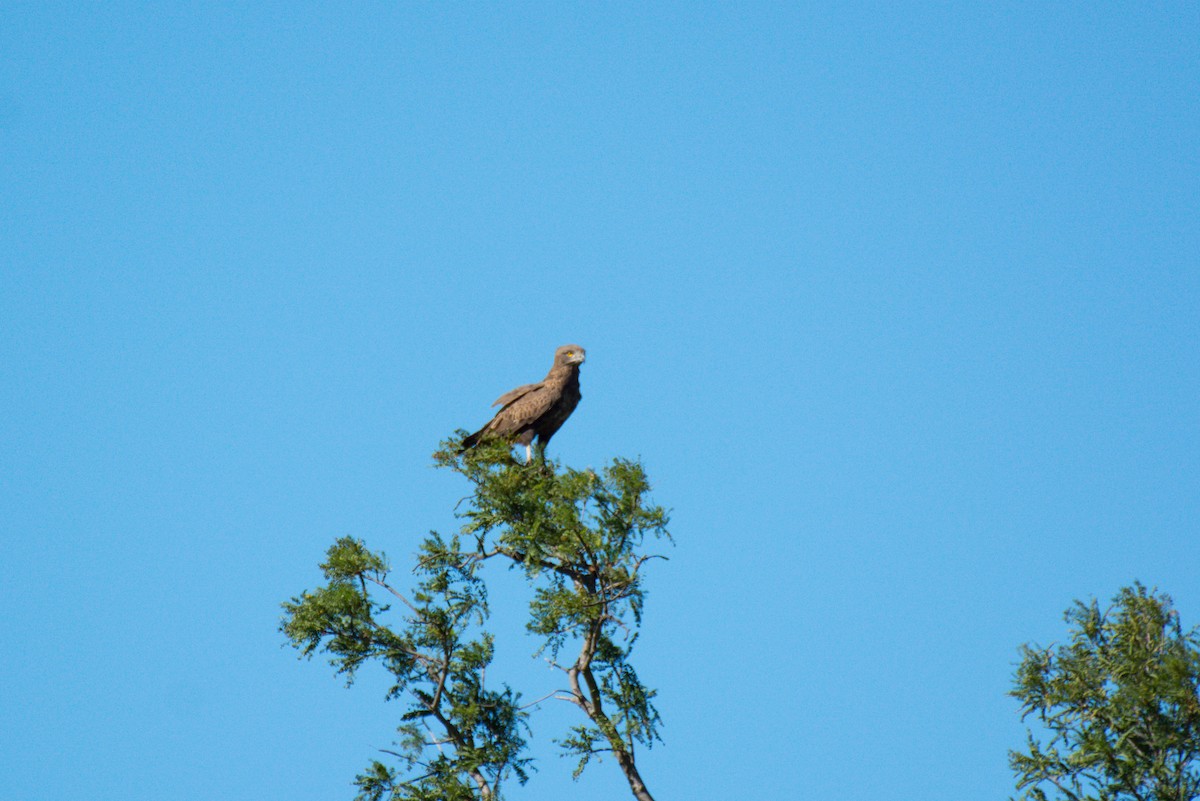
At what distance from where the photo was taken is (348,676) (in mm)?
15359

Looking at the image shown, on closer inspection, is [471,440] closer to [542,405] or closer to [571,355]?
[542,405]

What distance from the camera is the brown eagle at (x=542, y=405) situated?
18.9 meters

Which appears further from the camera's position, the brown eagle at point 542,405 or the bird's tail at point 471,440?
the brown eagle at point 542,405

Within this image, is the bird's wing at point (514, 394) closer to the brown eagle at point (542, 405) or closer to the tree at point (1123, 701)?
the brown eagle at point (542, 405)

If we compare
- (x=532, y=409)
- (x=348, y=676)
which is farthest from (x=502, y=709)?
(x=532, y=409)

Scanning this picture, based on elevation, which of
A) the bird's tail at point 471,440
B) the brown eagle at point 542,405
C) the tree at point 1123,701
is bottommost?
the tree at point 1123,701

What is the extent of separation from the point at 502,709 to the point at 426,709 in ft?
2.45

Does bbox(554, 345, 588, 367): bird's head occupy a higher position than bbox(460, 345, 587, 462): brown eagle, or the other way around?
bbox(554, 345, 588, 367): bird's head

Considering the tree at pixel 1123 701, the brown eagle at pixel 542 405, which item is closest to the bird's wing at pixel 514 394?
the brown eagle at pixel 542 405

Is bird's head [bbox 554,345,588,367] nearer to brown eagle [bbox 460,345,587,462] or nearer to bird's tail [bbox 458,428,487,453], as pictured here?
brown eagle [bbox 460,345,587,462]

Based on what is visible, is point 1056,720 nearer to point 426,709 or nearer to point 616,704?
point 616,704

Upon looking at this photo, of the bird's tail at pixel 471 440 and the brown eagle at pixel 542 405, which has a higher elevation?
the brown eagle at pixel 542 405

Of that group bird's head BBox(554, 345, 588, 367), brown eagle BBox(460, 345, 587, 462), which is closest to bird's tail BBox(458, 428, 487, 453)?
brown eagle BBox(460, 345, 587, 462)

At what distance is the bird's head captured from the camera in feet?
64.1
